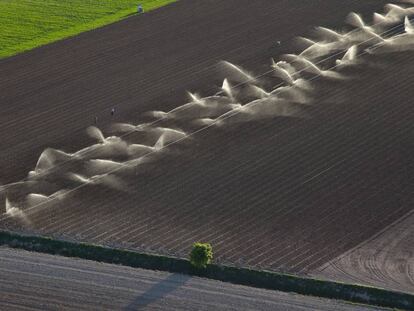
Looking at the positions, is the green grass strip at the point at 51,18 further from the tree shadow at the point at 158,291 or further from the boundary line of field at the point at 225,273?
the tree shadow at the point at 158,291

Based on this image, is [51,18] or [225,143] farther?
[51,18]

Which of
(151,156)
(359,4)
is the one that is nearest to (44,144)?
(151,156)

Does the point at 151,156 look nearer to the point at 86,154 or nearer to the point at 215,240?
the point at 86,154

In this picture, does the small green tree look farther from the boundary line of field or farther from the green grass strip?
the green grass strip

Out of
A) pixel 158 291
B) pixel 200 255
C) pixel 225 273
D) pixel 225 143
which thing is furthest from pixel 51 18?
pixel 158 291

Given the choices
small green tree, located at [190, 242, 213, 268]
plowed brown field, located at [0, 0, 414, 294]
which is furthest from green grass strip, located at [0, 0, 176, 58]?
small green tree, located at [190, 242, 213, 268]

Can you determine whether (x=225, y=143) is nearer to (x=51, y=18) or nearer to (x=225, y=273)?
(x=225, y=273)
